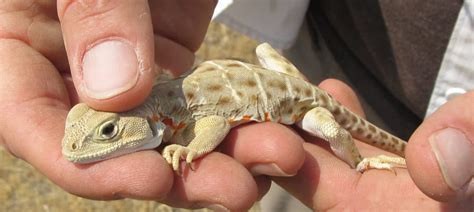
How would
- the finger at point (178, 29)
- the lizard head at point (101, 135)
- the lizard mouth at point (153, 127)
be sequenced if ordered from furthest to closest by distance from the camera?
the finger at point (178, 29) → the lizard mouth at point (153, 127) → the lizard head at point (101, 135)

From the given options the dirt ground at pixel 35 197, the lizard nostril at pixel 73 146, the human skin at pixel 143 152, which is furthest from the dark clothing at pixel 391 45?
the dirt ground at pixel 35 197

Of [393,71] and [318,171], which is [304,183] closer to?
[318,171]

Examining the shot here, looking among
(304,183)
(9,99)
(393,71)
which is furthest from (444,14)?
(9,99)

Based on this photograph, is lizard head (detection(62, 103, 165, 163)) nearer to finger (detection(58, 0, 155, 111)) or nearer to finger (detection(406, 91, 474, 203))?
finger (detection(58, 0, 155, 111))

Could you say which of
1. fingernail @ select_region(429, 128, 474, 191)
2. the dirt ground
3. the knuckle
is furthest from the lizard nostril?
the dirt ground

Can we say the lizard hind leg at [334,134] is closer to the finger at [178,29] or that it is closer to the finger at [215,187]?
the finger at [215,187]

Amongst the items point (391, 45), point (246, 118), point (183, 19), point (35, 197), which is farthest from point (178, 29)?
point (35, 197)
